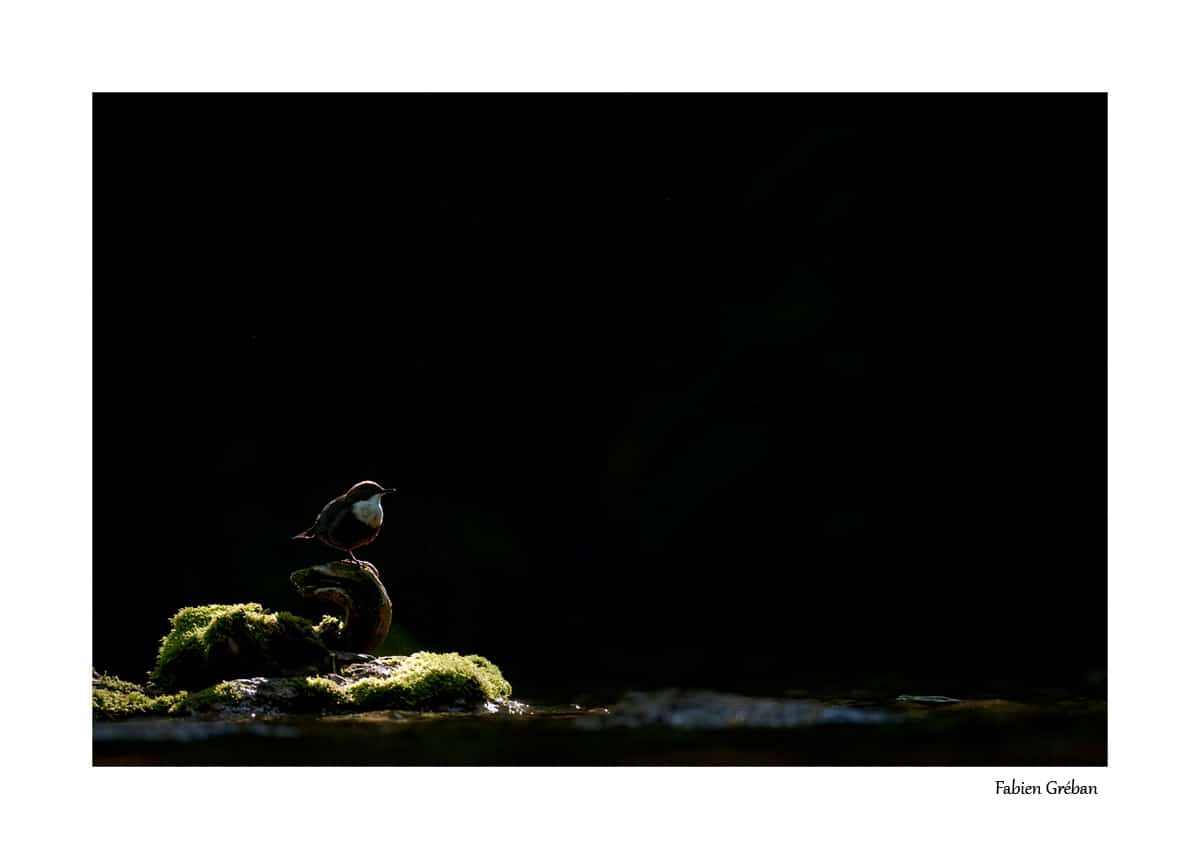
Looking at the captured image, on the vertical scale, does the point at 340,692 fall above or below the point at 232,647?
below

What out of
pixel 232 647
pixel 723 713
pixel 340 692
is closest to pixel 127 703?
pixel 232 647

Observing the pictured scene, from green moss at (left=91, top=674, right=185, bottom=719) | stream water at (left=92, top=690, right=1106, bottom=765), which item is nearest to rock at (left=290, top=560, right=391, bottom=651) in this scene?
stream water at (left=92, top=690, right=1106, bottom=765)

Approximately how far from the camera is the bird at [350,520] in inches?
148

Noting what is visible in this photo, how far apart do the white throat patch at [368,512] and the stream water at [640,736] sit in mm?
535

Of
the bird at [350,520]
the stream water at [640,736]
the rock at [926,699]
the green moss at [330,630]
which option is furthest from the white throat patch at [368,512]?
the rock at [926,699]

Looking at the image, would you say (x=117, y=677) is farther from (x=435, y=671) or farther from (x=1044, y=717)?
(x=1044, y=717)

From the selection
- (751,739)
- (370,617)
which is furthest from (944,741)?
(370,617)

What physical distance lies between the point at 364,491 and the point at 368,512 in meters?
0.07

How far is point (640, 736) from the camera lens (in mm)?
3406

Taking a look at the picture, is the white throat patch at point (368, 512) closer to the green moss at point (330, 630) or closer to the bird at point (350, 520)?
the bird at point (350, 520)

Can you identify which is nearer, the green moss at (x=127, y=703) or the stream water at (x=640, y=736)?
the stream water at (x=640, y=736)

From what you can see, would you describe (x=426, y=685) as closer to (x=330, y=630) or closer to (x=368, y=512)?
(x=330, y=630)

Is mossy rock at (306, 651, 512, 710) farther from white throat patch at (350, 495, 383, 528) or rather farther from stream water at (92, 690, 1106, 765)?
white throat patch at (350, 495, 383, 528)

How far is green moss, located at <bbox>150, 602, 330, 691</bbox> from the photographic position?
3.58m
